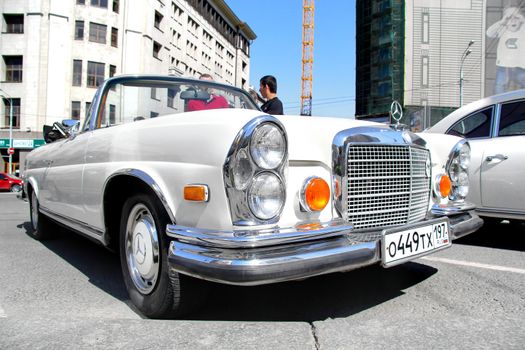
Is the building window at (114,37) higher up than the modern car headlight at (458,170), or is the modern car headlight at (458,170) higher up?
the building window at (114,37)

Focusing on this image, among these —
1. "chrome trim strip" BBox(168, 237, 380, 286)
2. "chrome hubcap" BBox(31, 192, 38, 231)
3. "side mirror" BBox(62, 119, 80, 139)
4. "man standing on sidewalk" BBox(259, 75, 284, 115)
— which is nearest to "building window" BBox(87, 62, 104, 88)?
"chrome hubcap" BBox(31, 192, 38, 231)

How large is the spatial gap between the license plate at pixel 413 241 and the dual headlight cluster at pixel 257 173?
0.65 meters

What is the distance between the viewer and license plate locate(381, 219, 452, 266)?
2.16 m

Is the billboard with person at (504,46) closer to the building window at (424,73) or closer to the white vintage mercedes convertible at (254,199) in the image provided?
the building window at (424,73)

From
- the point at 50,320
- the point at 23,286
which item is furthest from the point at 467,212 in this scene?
the point at 23,286

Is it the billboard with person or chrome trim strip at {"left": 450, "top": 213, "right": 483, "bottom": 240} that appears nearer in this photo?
chrome trim strip at {"left": 450, "top": 213, "right": 483, "bottom": 240}

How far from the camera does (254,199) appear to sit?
6.20 ft

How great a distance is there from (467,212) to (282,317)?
171 centimetres

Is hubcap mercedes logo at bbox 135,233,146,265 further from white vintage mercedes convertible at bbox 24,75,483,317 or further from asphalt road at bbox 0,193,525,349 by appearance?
asphalt road at bbox 0,193,525,349

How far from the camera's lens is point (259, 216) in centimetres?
187

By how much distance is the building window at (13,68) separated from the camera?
32031 mm

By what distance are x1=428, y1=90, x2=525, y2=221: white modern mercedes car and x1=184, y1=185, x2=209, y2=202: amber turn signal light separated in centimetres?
341

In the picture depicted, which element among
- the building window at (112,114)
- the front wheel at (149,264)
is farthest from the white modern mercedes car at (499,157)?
the building window at (112,114)

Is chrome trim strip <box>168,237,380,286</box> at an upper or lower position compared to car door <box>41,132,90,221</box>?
lower
